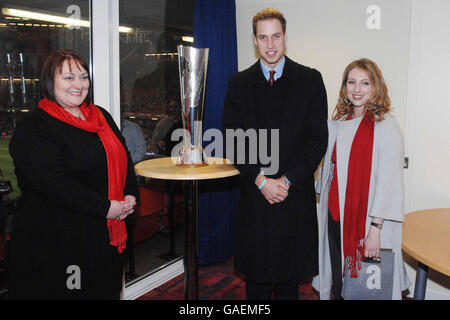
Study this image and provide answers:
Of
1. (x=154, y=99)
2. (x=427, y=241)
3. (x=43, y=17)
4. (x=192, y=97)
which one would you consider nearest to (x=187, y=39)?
(x=154, y=99)

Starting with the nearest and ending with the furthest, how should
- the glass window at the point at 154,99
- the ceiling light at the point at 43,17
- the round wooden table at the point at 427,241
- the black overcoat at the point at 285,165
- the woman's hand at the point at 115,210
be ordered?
the round wooden table at the point at 427,241, the woman's hand at the point at 115,210, the black overcoat at the point at 285,165, the ceiling light at the point at 43,17, the glass window at the point at 154,99

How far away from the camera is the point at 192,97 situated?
6.78ft

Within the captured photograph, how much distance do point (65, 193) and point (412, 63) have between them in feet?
7.10

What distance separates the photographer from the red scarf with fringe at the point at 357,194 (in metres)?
1.73

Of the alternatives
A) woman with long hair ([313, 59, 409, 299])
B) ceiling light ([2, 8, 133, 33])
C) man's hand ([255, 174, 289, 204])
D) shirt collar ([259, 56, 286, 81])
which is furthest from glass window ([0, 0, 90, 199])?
woman with long hair ([313, 59, 409, 299])

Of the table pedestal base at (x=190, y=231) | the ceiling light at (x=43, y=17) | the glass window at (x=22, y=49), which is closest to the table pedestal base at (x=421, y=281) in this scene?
the table pedestal base at (x=190, y=231)

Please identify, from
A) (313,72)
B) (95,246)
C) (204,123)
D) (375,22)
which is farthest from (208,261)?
(375,22)

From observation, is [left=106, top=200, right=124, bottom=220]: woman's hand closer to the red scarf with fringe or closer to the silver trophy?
the silver trophy

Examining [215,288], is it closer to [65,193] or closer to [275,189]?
[275,189]

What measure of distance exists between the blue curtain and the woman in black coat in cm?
132

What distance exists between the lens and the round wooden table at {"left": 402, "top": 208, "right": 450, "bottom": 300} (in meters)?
1.45

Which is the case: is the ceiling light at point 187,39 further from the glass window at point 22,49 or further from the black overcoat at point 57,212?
the black overcoat at point 57,212

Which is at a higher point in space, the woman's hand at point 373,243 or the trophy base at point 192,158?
the trophy base at point 192,158

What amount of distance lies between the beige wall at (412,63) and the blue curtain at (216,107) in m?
0.64
